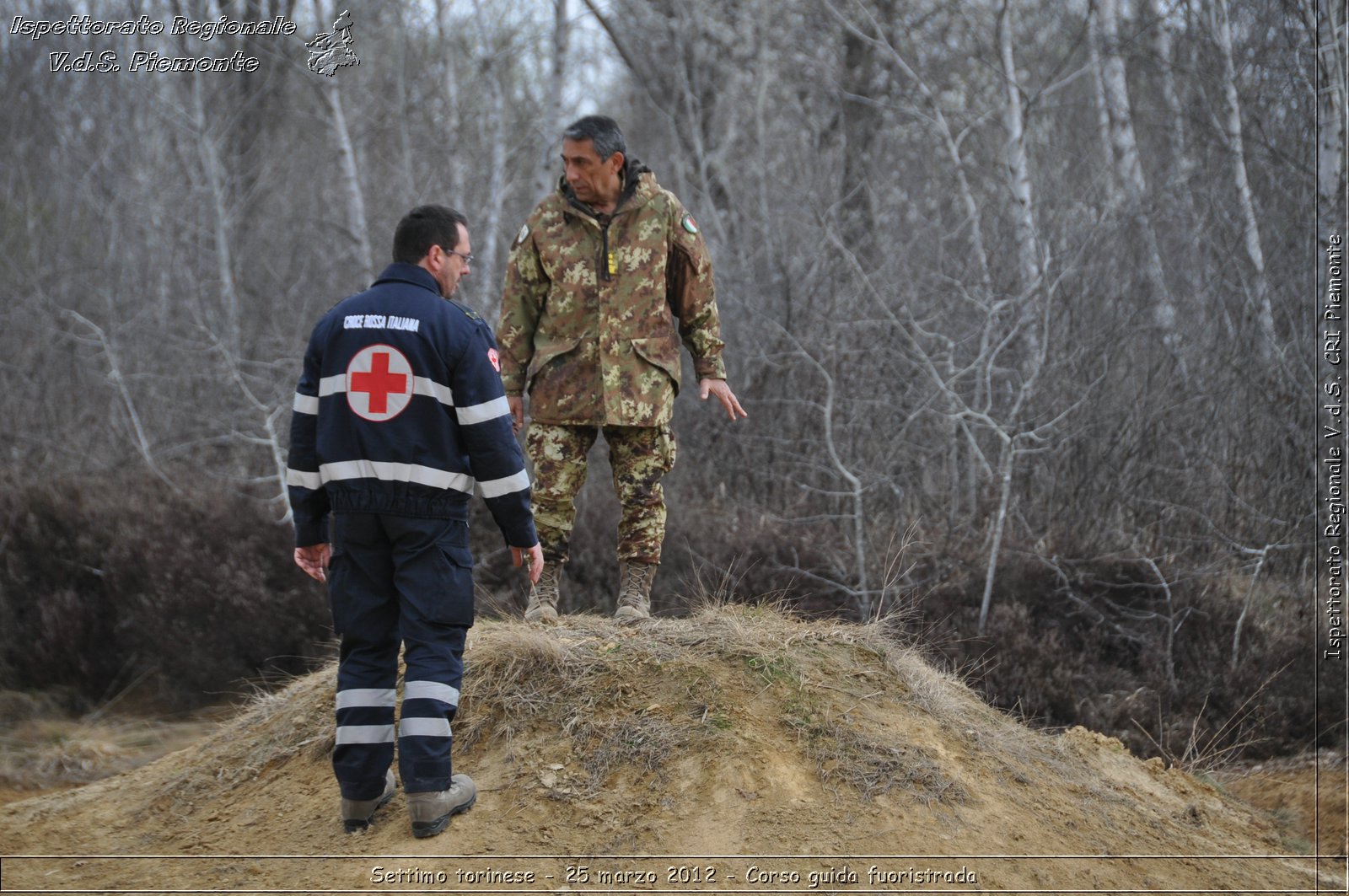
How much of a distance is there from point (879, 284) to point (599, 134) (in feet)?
17.6

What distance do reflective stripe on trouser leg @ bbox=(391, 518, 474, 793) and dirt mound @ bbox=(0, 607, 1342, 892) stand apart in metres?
0.29

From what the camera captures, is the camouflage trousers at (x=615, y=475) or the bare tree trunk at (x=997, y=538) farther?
Result: the bare tree trunk at (x=997, y=538)

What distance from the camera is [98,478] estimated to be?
10008 mm

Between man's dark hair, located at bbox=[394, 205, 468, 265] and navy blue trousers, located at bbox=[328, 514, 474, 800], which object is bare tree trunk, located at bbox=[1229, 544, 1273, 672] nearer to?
navy blue trousers, located at bbox=[328, 514, 474, 800]

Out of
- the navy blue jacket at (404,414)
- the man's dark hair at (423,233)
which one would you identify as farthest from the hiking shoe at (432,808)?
the man's dark hair at (423,233)

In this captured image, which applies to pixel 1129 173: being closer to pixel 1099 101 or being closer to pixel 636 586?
pixel 1099 101

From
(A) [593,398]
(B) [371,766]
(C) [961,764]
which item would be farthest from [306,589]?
(C) [961,764]

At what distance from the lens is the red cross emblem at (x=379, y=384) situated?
3.55 meters

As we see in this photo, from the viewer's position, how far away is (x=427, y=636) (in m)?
3.56

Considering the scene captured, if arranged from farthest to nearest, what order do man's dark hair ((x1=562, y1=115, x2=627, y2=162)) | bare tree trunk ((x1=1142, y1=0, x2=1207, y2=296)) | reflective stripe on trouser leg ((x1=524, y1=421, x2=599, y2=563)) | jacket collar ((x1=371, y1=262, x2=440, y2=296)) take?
1. bare tree trunk ((x1=1142, y1=0, x2=1207, y2=296))
2. reflective stripe on trouser leg ((x1=524, y1=421, x2=599, y2=563))
3. man's dark hair ((x1=562, y1=115, x2=627, y2=162))
4. jacket collar ((x1=371, y1=262, x2=440, y2=296))

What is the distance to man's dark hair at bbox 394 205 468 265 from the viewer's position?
3.76 meters

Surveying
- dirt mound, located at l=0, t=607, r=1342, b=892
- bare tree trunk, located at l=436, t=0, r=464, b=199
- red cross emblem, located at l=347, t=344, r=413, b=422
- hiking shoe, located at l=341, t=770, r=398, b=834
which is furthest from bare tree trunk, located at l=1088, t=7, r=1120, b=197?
hiking shoe, located at l=341, t=770, r=398, b=834

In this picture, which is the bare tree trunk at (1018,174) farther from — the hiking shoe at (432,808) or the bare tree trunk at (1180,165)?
the hiking shoe at (432,808)

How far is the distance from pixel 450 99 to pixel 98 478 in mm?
5331
